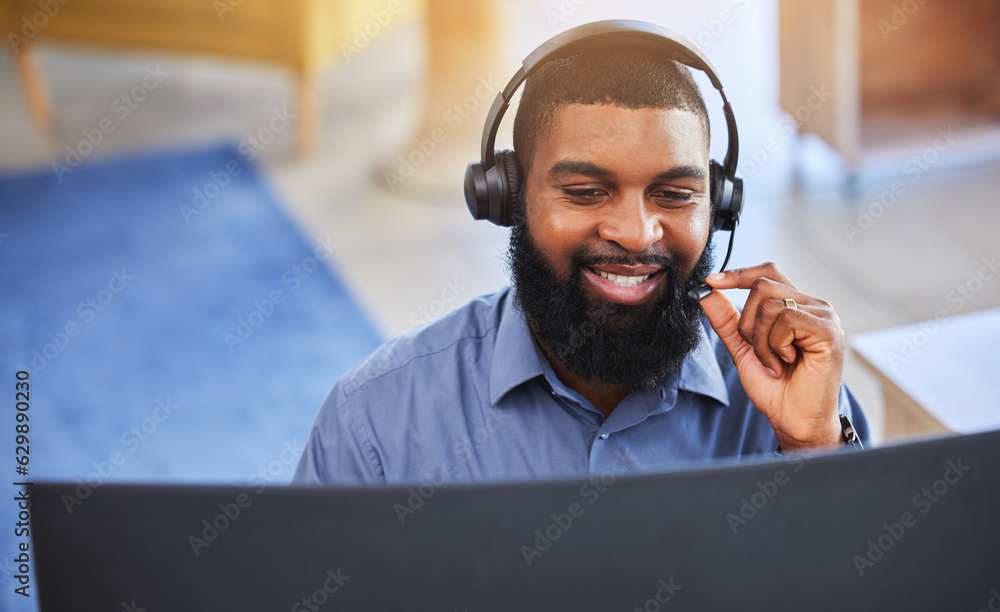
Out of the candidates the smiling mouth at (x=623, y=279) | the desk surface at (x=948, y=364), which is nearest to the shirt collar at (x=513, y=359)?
the smiling mouth at (x=623, y=279)

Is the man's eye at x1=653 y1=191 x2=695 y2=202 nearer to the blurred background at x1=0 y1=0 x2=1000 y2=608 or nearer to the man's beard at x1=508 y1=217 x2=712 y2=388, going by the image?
the man's beard at x1=508 y1=217 x2=712 y2=388

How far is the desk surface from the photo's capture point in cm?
167

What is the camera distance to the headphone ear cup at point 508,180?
54.1 inches

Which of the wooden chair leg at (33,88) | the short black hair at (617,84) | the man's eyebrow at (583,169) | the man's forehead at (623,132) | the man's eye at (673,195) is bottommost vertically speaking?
the man's eye at (673,195)

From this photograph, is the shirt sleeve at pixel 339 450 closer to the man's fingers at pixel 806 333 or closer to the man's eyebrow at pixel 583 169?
the man's eyebrow at pixel 583 169

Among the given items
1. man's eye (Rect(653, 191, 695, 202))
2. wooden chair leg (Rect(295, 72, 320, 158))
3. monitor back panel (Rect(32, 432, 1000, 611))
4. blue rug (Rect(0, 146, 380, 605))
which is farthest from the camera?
wooden chair leg (Rect(295, 72, 320, 158))

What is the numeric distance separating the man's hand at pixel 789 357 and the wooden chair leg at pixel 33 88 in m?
4.18

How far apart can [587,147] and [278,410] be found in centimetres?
192

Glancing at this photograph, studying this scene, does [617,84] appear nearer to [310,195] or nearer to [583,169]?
[583,169]

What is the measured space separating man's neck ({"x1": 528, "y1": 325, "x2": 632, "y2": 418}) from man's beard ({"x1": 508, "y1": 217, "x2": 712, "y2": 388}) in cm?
6

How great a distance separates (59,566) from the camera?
2.03 feet

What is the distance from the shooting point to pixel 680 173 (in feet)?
4.14

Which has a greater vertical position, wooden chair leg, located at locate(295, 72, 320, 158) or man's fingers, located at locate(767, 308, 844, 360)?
wooden chair leg, located at locate(295, 72, 320, 158)

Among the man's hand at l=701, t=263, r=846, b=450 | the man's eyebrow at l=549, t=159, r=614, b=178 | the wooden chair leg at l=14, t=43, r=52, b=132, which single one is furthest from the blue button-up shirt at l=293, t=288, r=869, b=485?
the wooden chair leg at l=14, t=43, r=52, b=132
